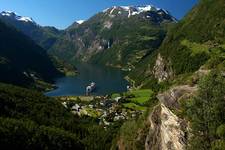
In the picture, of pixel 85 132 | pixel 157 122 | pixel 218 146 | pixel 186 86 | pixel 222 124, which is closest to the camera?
pixel 218 146

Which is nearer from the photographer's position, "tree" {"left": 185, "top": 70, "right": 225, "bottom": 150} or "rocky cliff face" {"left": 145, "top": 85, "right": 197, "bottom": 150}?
"tree" {"left": 185, "top": 70, "right": 225, "bottom": 150}

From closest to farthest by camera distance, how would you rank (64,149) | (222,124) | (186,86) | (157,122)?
(222,124) < (186,86) < (157,122) < (64,149)

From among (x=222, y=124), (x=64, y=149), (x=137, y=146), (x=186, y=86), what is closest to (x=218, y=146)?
(x=222, y=124)

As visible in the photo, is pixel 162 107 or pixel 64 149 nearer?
pixel 162 107

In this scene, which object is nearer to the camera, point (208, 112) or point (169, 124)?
point (208, 112)

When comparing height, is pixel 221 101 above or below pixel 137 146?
above

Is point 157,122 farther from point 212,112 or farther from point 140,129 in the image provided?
point 212,112

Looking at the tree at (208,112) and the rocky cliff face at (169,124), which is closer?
the tree at (208,112)

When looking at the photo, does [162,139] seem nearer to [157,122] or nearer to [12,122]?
[157,122]

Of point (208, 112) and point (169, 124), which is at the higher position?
point (208, 112)
